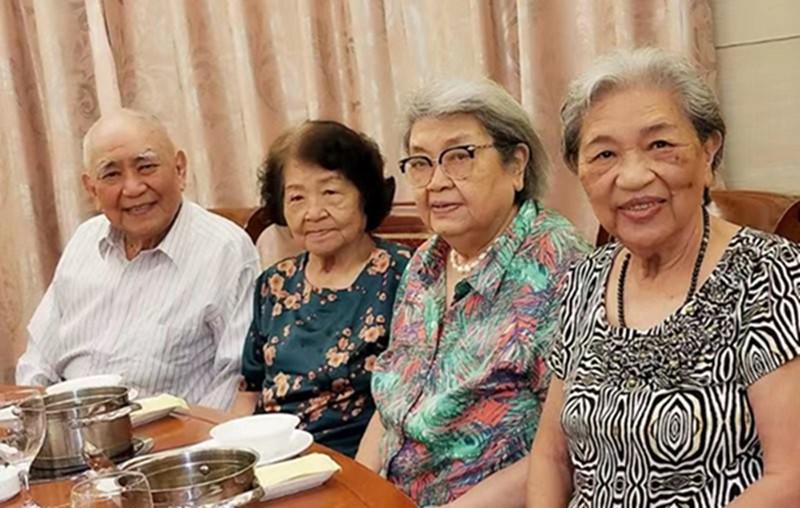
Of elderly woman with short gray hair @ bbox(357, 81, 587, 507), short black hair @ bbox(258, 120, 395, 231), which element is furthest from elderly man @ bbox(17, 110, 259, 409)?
elderly woman with short gray hair @ bbox(357, 81, 587, 507)

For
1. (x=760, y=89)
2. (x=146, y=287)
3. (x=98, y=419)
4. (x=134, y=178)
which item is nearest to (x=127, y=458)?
(x=98, y=419)

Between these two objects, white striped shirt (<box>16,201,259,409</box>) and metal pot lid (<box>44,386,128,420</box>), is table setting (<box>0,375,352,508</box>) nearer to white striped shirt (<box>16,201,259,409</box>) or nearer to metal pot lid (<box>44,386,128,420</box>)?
metal pot lid (<box>44,386,128,420</box>)

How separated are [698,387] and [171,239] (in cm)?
163

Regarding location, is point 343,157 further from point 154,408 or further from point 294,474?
point 294,474

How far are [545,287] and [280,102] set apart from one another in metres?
1.58

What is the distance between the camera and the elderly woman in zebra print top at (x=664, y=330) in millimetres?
1434

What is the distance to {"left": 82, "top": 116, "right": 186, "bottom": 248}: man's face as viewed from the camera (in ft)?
8.95

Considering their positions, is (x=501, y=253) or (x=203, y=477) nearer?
(x=203, y=477)

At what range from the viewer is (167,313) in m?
2.63

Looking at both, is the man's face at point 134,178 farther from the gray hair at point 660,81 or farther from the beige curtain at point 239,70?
the gray hair at point 660,81

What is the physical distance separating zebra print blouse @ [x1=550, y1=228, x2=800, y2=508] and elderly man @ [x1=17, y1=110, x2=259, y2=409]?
1242mm

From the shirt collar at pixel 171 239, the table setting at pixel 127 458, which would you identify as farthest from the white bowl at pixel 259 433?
the shirt collar at pixel 171 239

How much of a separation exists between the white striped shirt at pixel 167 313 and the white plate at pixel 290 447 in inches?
39.1

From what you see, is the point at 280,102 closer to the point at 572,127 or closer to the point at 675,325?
the point at 572,127
